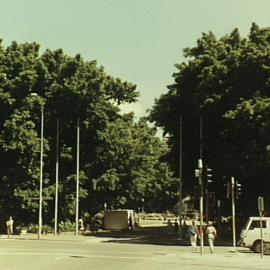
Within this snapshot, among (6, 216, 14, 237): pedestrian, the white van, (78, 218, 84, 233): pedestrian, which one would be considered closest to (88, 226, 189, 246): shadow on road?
(78, 218, 84, 233): pedestrian

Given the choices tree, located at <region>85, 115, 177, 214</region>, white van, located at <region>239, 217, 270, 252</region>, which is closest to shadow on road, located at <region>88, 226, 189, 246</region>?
tree, located at <region>85, 115, 177, 214</region>

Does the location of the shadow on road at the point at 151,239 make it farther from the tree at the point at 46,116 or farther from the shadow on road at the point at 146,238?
the tree at the point at 46,116

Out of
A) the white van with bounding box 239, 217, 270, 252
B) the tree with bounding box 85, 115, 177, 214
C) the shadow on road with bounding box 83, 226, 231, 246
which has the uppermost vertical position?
the tree with bounding box 85, 115, 177, 214

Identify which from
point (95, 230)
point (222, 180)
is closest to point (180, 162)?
point (222, 180)

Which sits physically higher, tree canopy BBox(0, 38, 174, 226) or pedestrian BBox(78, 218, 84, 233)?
tree canopy BBox(0, 38, 174, 226)

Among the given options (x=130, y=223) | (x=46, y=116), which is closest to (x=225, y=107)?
(x=46, y=116)

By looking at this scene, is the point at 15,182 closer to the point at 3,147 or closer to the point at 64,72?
the point at 3,147

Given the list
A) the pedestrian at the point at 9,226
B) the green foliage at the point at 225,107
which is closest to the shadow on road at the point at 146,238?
the green foliage at the point at 225,107

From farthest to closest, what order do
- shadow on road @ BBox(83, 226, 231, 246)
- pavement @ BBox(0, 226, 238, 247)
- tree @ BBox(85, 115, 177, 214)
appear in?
tree @ BBox(85, 115, 177, 214) < pavement @ BBox(0, 226, 238, 247) < shadow on road @ BBox(83, 226, 231, 246)

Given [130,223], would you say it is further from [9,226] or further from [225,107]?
[225,107]

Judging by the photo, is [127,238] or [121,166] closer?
[127,238]

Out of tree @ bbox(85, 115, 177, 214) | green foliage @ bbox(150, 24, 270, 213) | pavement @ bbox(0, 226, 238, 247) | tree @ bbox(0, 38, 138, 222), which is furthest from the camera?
tree @ bbox(85, 115, 177, 214)

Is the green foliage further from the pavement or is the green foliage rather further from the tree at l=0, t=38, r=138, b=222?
the tree at l=0, t=38, r=138, b=222

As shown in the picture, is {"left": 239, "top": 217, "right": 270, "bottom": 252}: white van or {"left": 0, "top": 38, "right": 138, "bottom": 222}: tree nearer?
{"left": 239, "top": 217, "right": 270, "bottom": 252}: white van
